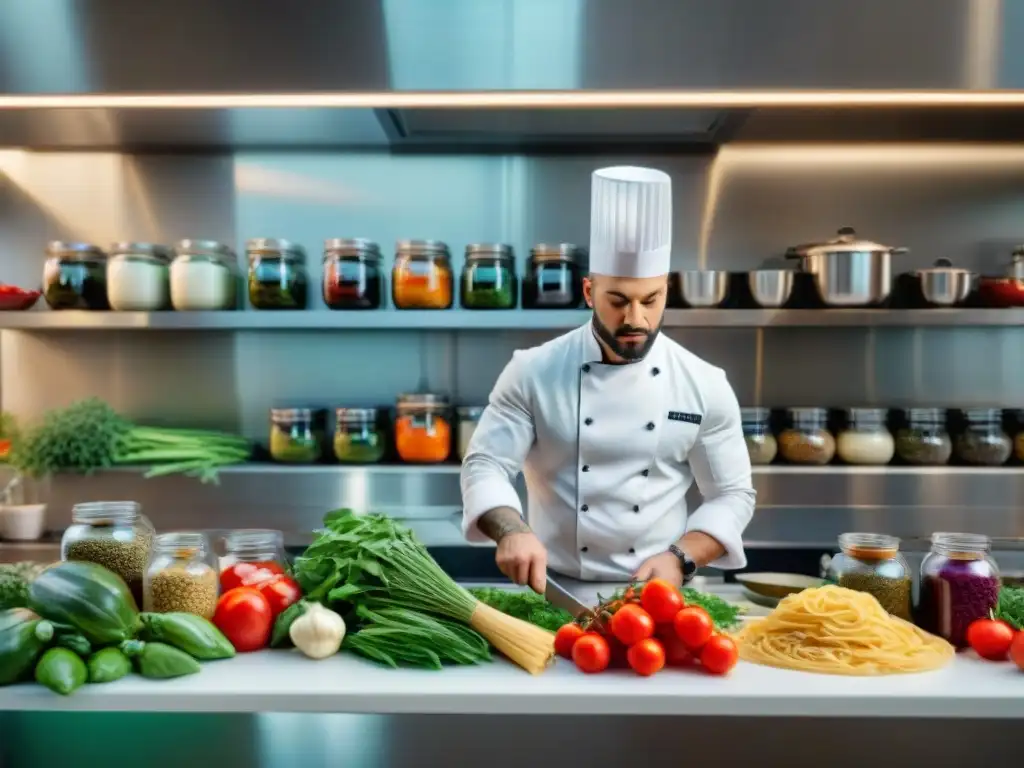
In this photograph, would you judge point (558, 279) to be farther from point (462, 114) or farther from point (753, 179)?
point (753, 179)

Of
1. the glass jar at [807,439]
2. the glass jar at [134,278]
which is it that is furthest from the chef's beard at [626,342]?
the glass jar at [134,278]

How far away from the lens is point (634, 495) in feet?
7.16

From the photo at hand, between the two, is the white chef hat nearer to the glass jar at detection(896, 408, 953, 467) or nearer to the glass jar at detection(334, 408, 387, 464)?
the glass jar at detection(334, 408, 387, 464)

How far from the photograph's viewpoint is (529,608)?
5.30ft

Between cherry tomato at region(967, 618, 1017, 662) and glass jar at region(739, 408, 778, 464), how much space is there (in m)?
1.60

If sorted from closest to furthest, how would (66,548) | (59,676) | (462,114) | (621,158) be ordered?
(59,676) → (66,548) → (462,114) → (621,158)

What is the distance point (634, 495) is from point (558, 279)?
39.5 inches

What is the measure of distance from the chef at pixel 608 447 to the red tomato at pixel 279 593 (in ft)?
1.70

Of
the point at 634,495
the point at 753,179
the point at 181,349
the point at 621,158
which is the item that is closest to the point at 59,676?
the point at 634,495

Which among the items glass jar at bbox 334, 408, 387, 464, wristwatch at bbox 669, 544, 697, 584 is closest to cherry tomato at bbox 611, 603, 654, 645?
wristwatch at bbox 669, 544, 697, 584

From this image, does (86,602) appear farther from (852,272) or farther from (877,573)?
(852,272)

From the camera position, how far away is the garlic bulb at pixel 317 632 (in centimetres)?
143

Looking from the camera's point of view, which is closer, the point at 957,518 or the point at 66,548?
the point at 66,548

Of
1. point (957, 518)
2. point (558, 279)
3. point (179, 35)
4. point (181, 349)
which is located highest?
point (179, 35)
